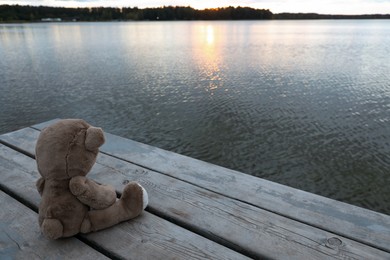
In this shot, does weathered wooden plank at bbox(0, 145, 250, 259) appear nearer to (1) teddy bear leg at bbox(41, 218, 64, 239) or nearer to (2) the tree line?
(1) teddy bear leg at bbox(41, 218, 64, 239)

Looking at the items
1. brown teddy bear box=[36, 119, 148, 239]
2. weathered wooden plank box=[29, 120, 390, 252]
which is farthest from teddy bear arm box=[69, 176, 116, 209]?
weathered wooden plank box=[29, 120, 390, 252]

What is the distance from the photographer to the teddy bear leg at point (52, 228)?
1439mm

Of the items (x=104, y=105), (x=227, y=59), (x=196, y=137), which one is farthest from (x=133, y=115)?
(x=227, y=59)

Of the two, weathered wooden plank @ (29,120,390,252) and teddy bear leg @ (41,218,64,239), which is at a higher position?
teddy bear leg @ (41,218,64,239)

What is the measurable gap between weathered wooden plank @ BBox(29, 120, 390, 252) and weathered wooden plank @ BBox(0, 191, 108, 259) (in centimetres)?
81

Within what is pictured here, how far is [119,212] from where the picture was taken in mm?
1623

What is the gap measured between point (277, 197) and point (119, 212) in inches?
37.4

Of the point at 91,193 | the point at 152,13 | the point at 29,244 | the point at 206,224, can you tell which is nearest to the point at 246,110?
the point at 206,224

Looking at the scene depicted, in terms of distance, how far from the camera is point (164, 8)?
106688mm

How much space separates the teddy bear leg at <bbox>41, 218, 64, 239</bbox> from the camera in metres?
1.44

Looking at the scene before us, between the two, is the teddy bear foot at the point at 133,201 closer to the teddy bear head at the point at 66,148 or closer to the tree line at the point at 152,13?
the teddy bear head at the point at 66,148

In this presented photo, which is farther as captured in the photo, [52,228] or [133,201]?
[133,201]

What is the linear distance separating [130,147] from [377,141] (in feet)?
22.5

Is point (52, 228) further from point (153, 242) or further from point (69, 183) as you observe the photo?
point (153, 242)
